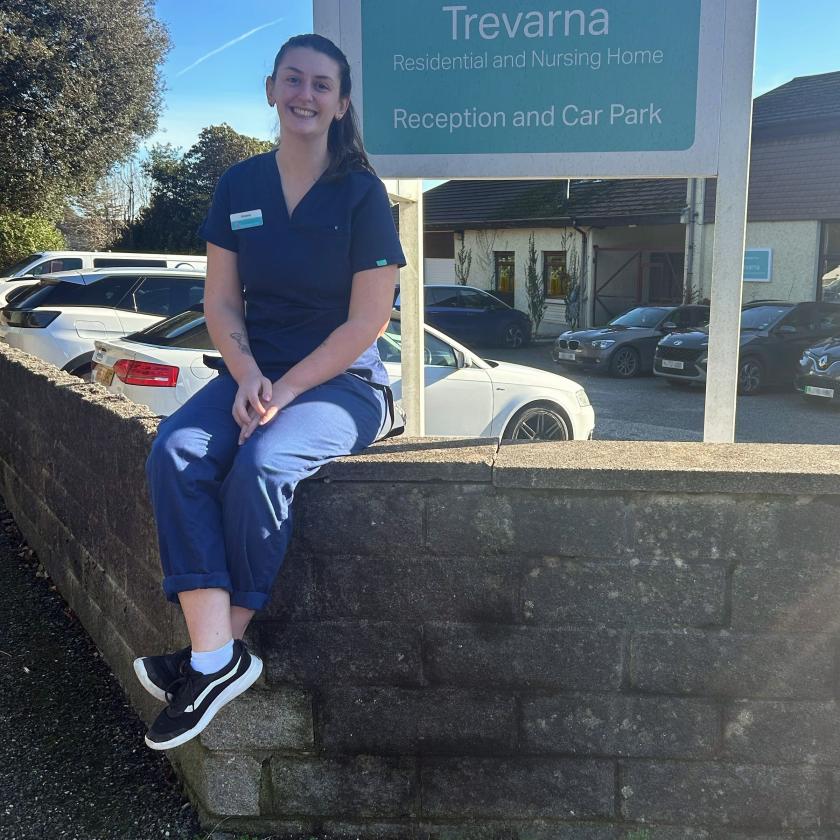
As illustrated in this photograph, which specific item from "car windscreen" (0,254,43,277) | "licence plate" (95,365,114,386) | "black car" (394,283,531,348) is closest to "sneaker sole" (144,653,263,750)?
"licence plate" (95,365,114,386)

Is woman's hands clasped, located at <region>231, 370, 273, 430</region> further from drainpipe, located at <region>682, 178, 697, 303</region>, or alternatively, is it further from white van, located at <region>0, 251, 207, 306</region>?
drainpipe, located at <region>682, 178, 697, 303</region>

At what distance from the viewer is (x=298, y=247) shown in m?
2.56

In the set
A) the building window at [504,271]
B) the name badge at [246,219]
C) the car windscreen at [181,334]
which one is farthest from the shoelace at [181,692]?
the building window at [504,271]

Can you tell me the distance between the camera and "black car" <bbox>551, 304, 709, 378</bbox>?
16.2 m

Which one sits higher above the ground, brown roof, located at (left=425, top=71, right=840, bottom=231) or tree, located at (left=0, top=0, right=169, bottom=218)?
tree, located at (left=0, top=0, right=169, bottom=218)

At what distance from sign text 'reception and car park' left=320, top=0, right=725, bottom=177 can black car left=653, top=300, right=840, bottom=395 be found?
38.6 feet

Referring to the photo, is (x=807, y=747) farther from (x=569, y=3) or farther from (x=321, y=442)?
(x=569, y=3)

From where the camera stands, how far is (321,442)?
7.99ft

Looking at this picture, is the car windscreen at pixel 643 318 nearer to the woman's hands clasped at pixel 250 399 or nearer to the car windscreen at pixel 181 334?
the car windscreen at pixel 181 334

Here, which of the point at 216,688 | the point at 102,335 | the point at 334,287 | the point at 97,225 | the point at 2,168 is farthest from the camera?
the point at 97,225

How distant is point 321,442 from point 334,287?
47 cm

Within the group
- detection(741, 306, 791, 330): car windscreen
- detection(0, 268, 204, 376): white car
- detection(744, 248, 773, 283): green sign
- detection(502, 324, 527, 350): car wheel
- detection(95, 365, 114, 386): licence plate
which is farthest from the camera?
detection(502, 324, 527, 350): car wheel

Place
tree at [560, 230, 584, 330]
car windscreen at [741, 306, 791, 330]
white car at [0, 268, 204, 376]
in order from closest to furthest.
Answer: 1. white car at [0, 268, 204, 376]
2. car windscreen at [741, 306, 791, 330]
3. tree at [560, 230, 584, 330]

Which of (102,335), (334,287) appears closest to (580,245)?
(102,335)
